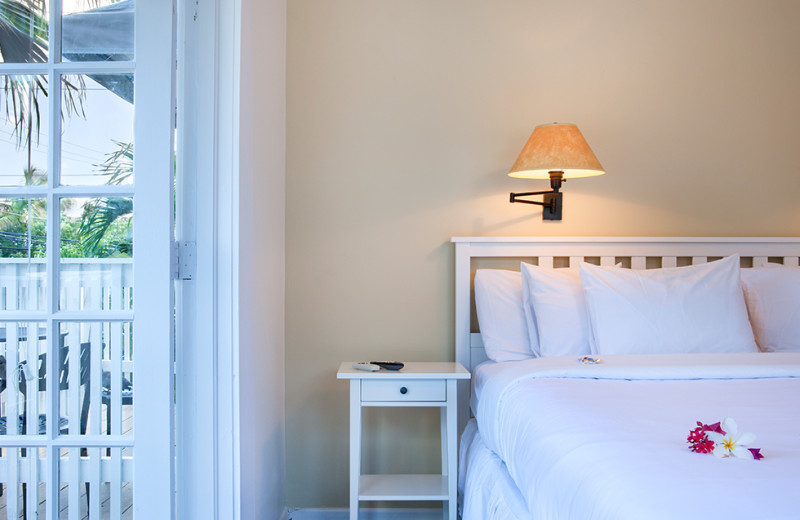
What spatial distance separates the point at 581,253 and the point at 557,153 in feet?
1.62

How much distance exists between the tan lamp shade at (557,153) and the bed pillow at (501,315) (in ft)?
1.49

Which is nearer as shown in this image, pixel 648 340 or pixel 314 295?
pixel 648 340

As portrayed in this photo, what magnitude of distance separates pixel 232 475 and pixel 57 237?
829mm

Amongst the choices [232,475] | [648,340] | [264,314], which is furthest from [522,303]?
[232,475]

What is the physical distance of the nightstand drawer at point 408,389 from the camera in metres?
2.04

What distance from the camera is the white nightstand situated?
200 cm

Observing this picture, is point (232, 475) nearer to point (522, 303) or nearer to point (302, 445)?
point (302, 445)

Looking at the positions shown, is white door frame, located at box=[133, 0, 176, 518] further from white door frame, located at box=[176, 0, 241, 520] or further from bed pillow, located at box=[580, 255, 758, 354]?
bed pillow, located at box=[580, 255, 758, 354]

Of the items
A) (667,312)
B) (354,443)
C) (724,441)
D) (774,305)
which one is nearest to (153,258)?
(354,443)

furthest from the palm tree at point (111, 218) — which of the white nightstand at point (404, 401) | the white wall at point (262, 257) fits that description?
the white nightstand at point (404, 401)

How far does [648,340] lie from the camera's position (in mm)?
1967

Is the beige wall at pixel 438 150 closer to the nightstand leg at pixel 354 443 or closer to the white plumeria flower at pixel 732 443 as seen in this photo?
the nightstand leg at pixel 354 443

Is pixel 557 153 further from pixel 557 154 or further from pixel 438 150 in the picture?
pixel 438 150

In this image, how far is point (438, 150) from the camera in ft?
7.86
